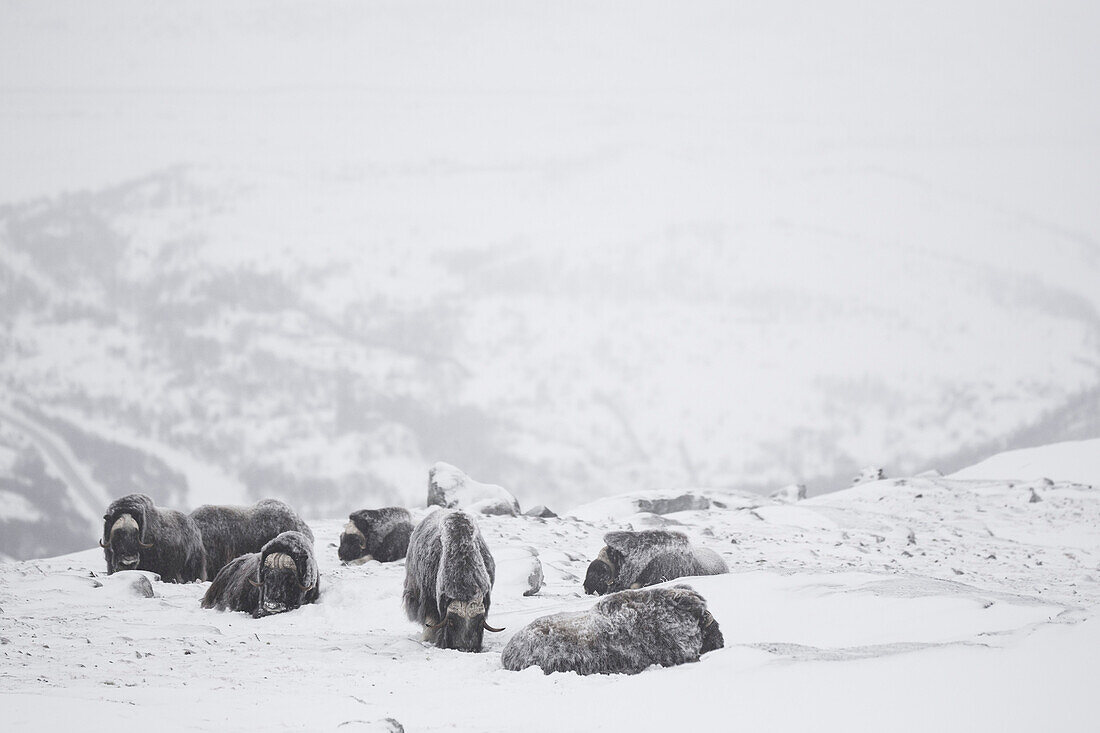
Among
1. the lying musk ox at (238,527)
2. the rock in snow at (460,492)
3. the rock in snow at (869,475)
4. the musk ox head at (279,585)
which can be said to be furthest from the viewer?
the rock in snow at (869,475)

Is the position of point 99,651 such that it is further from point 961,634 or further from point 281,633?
point 961,634

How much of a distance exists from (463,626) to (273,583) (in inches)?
125

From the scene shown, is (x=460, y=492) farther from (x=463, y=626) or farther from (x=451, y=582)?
(x=463, y=626)

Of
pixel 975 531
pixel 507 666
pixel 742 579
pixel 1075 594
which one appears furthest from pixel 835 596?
pixel 975 531

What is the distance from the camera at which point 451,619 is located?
8.70 m

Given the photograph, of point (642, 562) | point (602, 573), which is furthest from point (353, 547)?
point (642, 562)

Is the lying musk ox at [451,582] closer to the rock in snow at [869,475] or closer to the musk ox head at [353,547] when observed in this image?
the musk ox head at [353,547]

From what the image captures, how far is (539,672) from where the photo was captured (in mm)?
7039

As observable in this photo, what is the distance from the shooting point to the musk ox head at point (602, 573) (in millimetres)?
12422

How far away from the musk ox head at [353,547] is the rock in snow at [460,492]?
595cm

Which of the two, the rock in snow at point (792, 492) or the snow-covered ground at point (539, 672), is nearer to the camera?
the snow-covered ground at point (539, 672)

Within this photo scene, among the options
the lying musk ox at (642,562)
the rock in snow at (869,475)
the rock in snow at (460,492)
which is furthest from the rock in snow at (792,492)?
the lying musk ox at (642,562)

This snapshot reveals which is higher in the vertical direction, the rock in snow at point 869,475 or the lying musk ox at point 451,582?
the rock in snow at point 869,475

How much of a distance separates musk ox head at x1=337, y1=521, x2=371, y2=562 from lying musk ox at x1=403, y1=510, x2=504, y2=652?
5.03 meters
